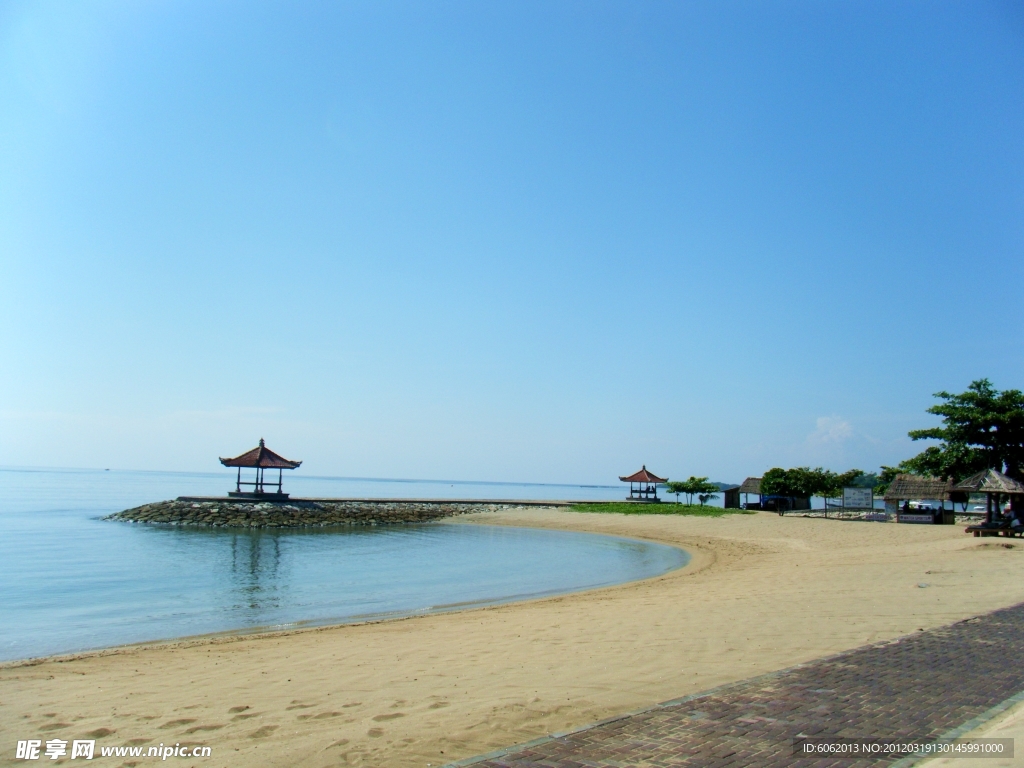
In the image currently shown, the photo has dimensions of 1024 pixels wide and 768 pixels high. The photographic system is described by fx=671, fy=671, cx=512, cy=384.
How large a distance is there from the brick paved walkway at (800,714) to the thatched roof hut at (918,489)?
3402cm

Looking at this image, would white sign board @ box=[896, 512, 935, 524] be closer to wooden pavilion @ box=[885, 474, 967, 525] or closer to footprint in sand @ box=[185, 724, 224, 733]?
wooden pavilion @ box=[885, 474, 967, 525]

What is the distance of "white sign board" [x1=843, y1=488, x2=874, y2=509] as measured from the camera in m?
40.5

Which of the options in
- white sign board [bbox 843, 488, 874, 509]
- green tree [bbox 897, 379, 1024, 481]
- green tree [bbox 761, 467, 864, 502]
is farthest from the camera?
green tree [bbox 761, 467, 864, 502]

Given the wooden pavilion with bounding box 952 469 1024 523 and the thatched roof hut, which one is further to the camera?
the thatched roof hut

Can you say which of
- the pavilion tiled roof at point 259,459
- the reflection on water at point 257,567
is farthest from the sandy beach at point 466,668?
the pavilion tiled roof at point 259,459

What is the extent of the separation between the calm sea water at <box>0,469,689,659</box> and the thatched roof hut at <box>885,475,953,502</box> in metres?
17.2

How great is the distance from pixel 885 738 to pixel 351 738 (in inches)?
→ 168

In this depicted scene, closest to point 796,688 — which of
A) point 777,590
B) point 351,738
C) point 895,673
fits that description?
point 895,673

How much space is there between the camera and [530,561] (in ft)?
85.6

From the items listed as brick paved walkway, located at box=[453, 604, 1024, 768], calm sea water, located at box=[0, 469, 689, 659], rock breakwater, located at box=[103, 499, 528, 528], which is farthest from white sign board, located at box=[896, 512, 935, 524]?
brick paved walkway, located at box=[453, 604, 1024, 768]

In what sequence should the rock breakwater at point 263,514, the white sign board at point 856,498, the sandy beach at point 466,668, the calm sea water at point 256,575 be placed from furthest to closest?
the rock breakwater at point 263,514 → the white sign board at point 856,498 → the calm sea water at point 256,575 → the sandy beach at point 466,668

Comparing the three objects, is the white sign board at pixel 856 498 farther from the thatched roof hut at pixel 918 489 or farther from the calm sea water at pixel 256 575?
the calm sea water at pixel 256 575

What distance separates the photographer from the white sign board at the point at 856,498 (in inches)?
1593

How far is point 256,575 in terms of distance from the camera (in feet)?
72.3
